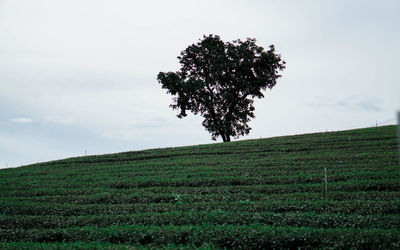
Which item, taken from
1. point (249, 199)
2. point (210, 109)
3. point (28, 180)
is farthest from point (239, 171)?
point (210, 109)

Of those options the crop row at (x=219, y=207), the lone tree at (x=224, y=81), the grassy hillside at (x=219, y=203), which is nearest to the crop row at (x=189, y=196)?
the grassy hillside at (x=219, y=203)

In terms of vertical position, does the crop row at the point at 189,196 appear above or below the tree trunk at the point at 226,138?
below

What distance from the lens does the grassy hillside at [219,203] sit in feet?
36.8

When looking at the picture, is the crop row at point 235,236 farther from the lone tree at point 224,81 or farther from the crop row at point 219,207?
the lone tree at point 224,81

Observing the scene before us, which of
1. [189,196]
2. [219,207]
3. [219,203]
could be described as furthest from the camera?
[189,196]

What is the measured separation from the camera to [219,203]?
1627cm

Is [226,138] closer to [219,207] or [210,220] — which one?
[219,207]

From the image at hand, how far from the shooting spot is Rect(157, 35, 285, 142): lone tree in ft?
163

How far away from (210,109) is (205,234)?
3936cm

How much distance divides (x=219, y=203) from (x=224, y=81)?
36.1 metres

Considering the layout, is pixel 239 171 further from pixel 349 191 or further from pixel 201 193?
pixel 349 191

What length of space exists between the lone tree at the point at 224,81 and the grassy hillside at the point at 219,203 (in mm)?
18588

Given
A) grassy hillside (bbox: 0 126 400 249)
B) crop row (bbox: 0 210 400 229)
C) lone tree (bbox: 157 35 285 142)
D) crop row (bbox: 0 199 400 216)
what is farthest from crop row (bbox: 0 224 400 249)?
lone tree (bbox: 157 35 285 142)

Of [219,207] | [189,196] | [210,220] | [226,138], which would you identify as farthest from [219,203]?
[226,138]
